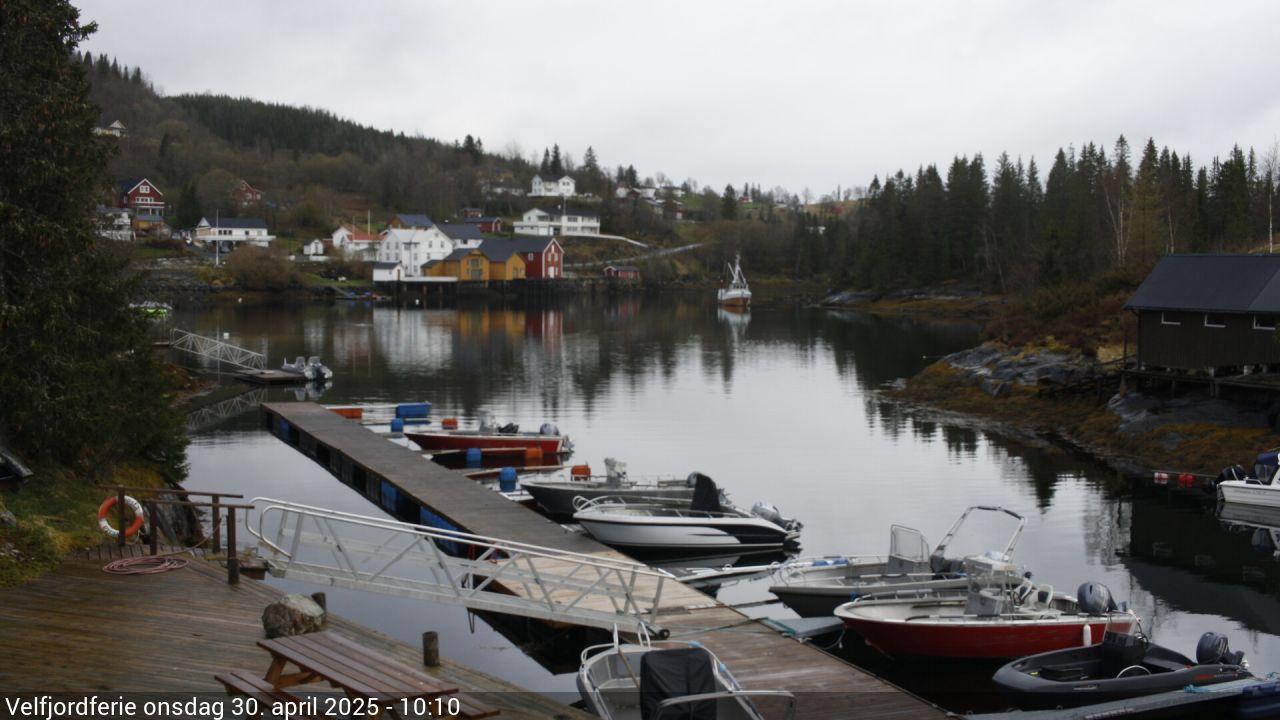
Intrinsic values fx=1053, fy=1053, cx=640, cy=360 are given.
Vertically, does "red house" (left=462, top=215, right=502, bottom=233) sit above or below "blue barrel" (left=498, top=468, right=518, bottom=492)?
above

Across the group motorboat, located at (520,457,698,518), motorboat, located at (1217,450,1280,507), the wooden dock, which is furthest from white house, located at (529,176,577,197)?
motorboat, located at (1217,450,1280,507)

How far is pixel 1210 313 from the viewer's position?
113 feet

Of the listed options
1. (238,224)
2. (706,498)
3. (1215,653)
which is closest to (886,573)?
(1215,653)

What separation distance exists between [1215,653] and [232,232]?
134544mm

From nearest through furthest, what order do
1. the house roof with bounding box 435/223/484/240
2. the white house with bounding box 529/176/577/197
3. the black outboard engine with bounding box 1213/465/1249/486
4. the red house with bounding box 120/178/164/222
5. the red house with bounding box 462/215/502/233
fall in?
the black outboard engine with bounding box 1213/465/1249/486 → the red house with bounding box 120/178/164/222 → the house roof with bounding box 435/223/484/240 → the red house with bounding box 462/215/502/233 → the white house with bounding box 529/176/577/197

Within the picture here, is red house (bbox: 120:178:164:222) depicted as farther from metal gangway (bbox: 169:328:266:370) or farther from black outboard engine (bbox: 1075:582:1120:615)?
A: black outboard engine (bbox: 1075:582:1120:615)

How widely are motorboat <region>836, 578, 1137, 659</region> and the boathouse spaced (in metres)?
20.4

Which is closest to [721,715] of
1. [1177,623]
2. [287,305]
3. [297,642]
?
[297,642]

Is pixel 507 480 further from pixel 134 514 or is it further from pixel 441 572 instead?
pixel 441 572

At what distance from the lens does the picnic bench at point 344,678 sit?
8133 millimetres

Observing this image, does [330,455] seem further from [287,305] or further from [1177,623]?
[287,305]

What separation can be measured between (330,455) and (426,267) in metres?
105

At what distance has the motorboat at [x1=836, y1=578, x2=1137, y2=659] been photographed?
51.3ft

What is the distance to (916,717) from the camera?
39.2ft
